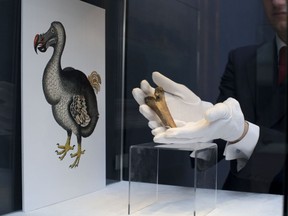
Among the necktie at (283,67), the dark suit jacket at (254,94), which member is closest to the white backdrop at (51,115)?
the dark suit jacket at (254,94)

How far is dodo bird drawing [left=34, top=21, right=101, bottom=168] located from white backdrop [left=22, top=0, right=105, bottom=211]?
0.8 inches

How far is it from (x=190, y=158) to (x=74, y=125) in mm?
454

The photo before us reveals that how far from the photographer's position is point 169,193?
1621mm

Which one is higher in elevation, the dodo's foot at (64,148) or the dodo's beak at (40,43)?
the dodo's beak at (40,43)

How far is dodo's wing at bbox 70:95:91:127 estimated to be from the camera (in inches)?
64.8

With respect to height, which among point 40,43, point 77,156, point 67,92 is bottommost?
point 77,156

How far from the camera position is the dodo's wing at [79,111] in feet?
5.40

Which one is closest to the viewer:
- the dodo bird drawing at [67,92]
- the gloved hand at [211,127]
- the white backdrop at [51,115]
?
the gloved hand at [211,127]

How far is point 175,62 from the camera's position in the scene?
187cm

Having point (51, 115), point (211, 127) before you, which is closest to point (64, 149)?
point (51, 115)

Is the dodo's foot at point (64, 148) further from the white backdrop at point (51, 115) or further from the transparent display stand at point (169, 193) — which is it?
the transparent display stand at point (169, 193)

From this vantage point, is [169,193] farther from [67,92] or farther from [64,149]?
[67,92]

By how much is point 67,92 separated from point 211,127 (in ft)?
1.94

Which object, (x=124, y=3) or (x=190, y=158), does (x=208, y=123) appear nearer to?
(x=190, y=158)
